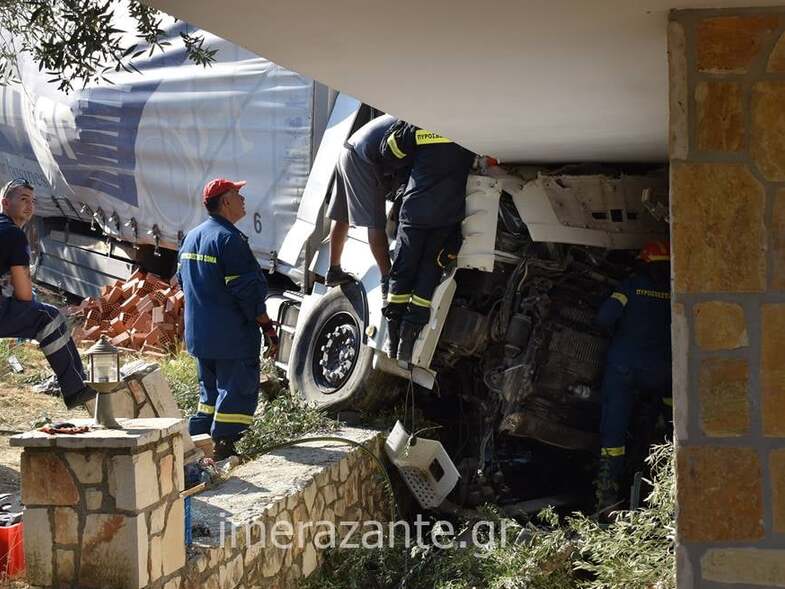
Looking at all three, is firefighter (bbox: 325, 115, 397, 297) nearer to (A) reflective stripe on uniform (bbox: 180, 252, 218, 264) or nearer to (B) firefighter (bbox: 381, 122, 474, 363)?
(B) firefighter (bbox: 381, 122, 474, 363)

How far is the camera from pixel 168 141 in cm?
1105

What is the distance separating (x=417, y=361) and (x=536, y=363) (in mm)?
784

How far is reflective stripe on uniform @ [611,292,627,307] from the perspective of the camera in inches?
271

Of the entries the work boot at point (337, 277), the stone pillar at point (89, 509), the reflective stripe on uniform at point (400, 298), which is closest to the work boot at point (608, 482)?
the reflective stripe on uniform at point (400, 298)

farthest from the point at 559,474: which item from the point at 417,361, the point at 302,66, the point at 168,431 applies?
the point at 302,66

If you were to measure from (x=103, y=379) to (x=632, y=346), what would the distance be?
12.5ft

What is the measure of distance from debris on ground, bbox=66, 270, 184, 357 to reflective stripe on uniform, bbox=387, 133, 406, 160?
4.81m

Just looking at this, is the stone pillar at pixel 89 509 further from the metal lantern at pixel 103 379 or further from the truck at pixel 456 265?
the truck at pixel 456 265

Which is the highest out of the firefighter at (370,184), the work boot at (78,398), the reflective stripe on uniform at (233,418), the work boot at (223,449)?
the firefighter at (370,184)

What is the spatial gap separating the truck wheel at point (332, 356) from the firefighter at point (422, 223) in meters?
0.56

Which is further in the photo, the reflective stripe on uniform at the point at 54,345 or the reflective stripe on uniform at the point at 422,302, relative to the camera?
the reflective stripe on uniform at the point at 422,302

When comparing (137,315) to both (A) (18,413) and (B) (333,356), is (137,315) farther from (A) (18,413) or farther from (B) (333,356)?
(B) (333,356)

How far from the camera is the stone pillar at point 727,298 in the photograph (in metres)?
3.08

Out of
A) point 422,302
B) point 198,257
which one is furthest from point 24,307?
point 422,302
